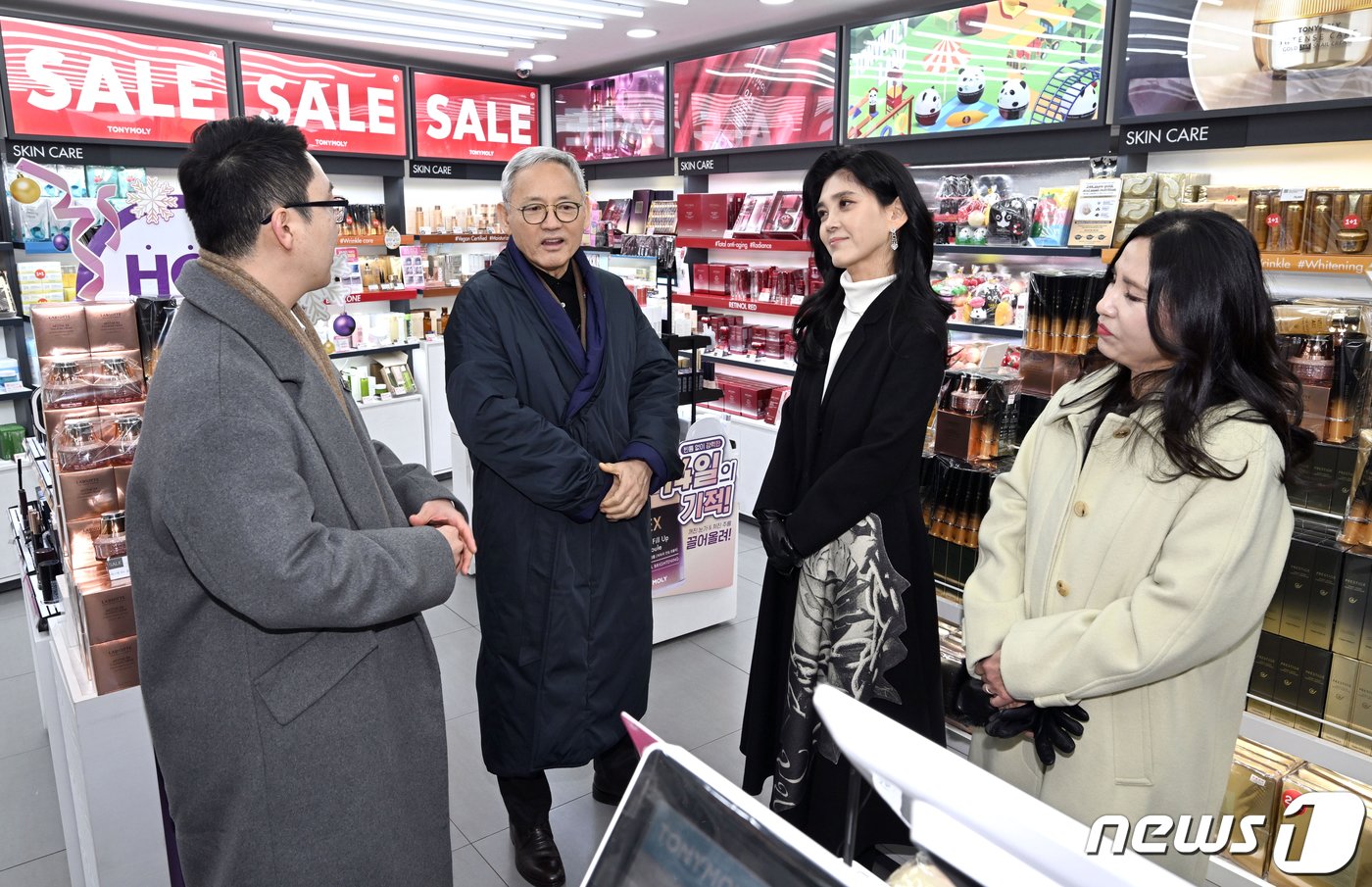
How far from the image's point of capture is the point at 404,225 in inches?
264

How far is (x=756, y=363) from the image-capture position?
579 centimetres

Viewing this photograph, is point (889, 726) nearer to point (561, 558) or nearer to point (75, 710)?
point (561, 558)

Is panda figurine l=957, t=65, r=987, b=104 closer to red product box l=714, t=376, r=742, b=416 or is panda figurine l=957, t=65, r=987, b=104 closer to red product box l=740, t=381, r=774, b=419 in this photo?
red product box l=740, t=381, r=774, b=419

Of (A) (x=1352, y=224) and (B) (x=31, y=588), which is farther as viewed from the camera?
(A) (x=1352, y=224)

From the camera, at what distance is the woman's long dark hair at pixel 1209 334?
143cm

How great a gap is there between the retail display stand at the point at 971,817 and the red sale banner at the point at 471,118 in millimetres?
6388

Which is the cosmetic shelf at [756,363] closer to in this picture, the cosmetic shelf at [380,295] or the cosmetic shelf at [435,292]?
the cosmetic shelf at [435,292]

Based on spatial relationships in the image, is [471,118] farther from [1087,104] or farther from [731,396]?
[1087,104]

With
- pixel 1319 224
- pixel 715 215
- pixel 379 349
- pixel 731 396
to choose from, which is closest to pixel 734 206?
pixel 715 215

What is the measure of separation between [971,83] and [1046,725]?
143 inches

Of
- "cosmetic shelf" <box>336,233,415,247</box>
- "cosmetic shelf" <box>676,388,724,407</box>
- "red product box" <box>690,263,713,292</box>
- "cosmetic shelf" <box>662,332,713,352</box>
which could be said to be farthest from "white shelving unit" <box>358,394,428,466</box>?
"cosmetic shelf" <box>662,332,713,352</box>

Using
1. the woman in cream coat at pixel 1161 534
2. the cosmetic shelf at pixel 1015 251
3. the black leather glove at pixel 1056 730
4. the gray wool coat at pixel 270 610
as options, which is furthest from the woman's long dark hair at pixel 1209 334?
the cosmetic shelf at pixel 1015 251

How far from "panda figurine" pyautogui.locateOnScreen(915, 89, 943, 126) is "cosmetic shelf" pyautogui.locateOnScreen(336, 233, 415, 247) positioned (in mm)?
3739

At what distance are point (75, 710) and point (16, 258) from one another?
161 inches
